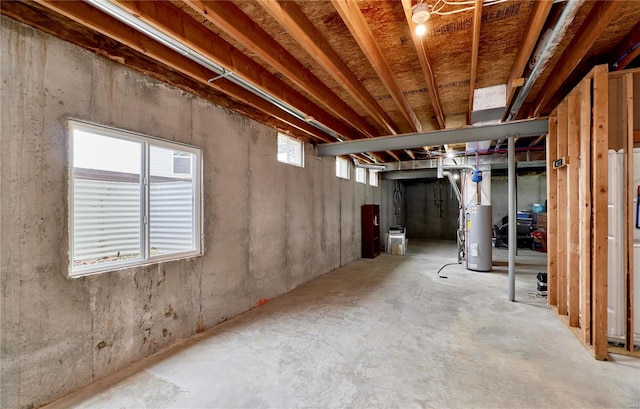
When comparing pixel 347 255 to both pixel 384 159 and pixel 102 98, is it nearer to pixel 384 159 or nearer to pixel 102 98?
pixel 384 159

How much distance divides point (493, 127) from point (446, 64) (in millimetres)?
1454

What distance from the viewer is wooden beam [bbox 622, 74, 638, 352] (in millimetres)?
2266

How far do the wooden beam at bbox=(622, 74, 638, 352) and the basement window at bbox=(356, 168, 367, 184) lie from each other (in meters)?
4.84

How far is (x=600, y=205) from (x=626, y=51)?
1.32 m

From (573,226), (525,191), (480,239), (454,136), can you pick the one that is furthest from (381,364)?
(525,191)

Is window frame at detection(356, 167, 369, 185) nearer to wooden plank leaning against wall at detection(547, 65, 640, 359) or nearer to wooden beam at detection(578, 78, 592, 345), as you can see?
wooden plank leaning against wall at detection(547, 65, 640, 359)

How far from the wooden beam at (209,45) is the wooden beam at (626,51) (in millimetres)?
2990

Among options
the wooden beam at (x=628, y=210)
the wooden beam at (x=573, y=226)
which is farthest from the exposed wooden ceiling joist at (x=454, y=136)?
the wooden beam at (x=628, y=210)

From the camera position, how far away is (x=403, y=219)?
11.3 metres

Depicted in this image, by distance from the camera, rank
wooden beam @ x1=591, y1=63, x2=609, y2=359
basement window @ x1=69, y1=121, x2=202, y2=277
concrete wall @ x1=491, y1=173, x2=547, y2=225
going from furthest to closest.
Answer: concrete wall @ x1=491, y1=173, x2=547, y2=225
wooden beam @ x1=591, y1=63, x2=609, y2=359
basement window @ x1=69, y1=121, x2=202, y2=277

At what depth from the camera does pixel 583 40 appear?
2020mm

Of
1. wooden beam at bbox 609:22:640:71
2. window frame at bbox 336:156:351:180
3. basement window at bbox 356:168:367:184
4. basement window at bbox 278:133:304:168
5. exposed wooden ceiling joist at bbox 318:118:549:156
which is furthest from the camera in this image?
basement window at bbox 356:168:367:184

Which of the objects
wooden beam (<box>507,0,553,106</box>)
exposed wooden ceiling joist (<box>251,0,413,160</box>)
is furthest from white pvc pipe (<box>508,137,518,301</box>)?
exposed wooden ceiling joist (<box>251,0,413,160</box>)

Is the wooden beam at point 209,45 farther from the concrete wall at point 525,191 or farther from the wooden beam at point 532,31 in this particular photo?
the concrete wall at point 525,191
